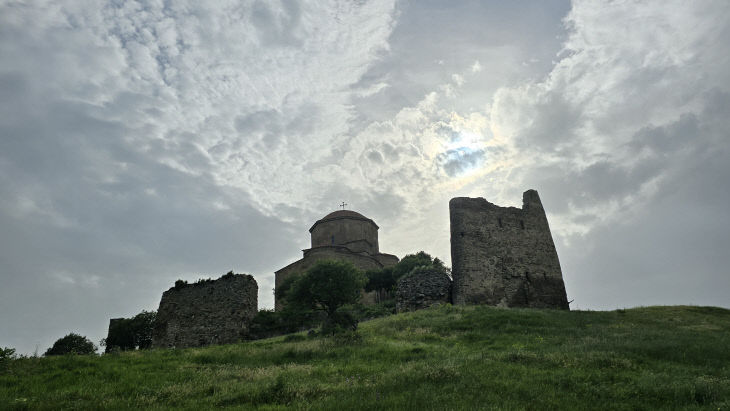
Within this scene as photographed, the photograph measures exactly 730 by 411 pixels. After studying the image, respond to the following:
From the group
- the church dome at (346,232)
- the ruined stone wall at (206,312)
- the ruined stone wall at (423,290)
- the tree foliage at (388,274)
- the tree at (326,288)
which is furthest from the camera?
the church dome at (346,232)

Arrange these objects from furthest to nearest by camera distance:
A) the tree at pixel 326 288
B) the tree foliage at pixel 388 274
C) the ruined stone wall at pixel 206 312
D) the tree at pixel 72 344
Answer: the tree foliage at pixel 388 274, the tree at pixel 72 344, the tree at pixel 326 288, the ruined stone wall at pixel 206 312

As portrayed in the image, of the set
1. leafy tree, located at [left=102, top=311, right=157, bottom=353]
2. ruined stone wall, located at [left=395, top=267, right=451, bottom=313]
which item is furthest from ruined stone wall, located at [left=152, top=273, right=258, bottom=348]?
leafy tree, located at [left=102, top=311, right=157, bottom=353]

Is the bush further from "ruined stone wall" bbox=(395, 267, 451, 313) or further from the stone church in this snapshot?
the stone church

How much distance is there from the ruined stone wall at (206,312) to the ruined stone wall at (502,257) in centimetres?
1103

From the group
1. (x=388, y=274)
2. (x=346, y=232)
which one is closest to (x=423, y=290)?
(x=388, y=274)

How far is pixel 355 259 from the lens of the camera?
45156mm

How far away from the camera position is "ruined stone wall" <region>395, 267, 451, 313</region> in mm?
24422

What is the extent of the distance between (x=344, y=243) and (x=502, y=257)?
2556cm

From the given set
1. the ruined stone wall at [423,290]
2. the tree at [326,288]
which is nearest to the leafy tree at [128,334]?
the tree at [326,288]

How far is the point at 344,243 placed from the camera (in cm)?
4841

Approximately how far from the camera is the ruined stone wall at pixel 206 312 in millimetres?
21750

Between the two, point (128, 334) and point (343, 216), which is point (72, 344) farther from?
point (343, 216)

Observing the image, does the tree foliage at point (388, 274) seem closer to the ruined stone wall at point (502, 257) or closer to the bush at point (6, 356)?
the ruined stone wall at point (502, 257)

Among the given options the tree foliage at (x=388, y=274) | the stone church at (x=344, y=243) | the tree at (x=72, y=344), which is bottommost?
the tree at (x=72, y=344)
